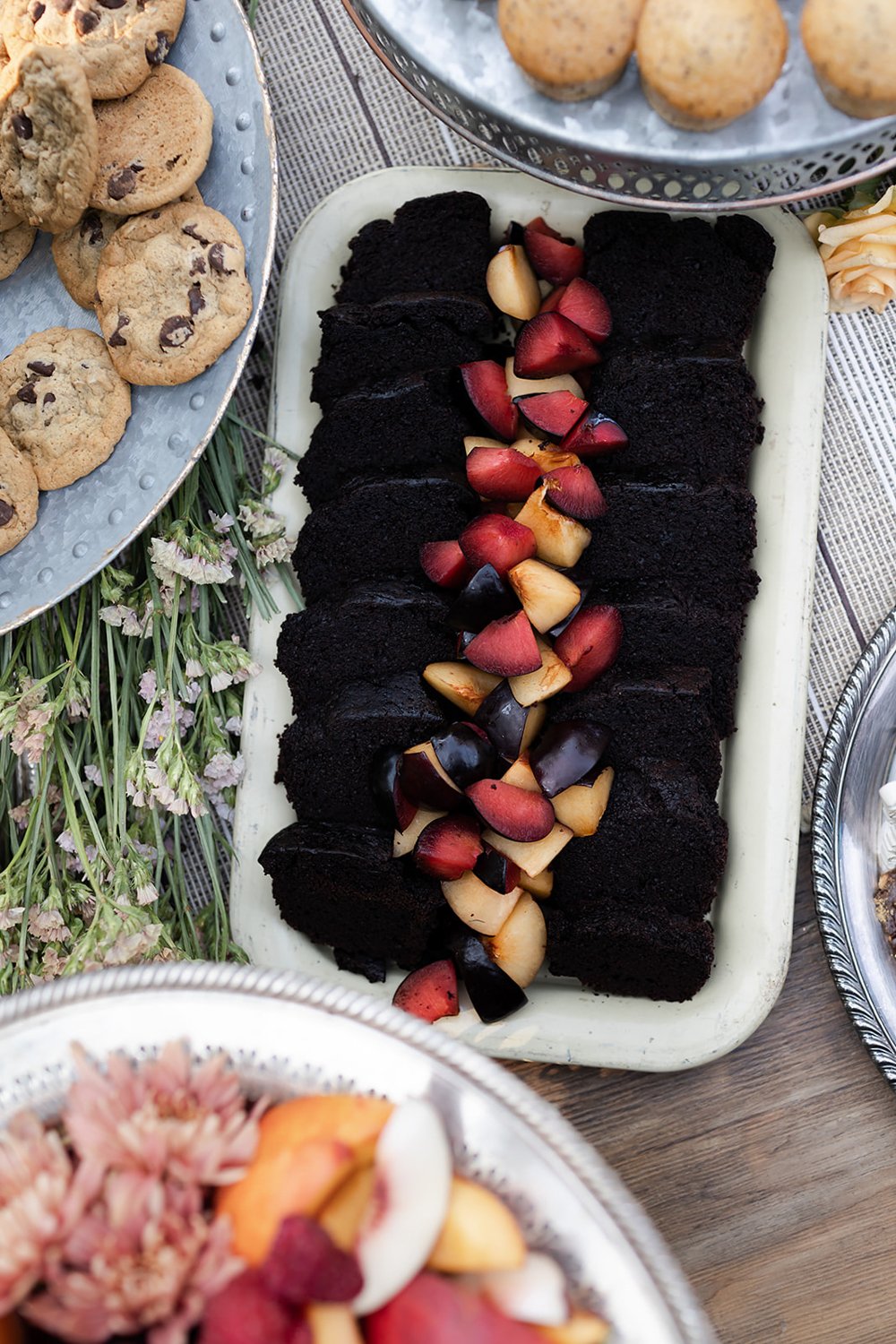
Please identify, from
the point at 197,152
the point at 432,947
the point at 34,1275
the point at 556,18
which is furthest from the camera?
the point at 432,947

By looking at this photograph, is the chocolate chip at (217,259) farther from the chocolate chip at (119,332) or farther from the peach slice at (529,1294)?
the peach slice at (529,1294)

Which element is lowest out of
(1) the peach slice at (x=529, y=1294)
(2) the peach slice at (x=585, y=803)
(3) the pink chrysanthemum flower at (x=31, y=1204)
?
(2) the peach slice at (x=585, y=803)

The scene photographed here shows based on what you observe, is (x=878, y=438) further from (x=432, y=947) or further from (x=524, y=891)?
(x=432, y=947)

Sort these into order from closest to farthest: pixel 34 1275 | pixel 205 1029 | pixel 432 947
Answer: pixel 34 1275 → pixel 205 1029 → pixel 432 947

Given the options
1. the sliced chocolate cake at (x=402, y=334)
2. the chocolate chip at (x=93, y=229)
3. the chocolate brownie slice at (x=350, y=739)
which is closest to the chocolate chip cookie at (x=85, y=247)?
the chocolate chip at (x=93, y=229)

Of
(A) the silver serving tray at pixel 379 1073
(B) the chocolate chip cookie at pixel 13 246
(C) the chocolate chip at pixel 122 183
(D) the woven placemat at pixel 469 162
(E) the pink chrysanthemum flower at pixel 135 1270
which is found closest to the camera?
(E) the pink chrysanthemum flower at pixel 135 1270

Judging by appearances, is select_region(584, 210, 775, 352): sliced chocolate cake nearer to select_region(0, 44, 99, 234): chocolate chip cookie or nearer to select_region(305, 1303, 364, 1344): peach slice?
select_region(0, 44, 99, 234): chocolate chip cookie

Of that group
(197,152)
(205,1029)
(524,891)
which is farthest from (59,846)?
(197,152)
